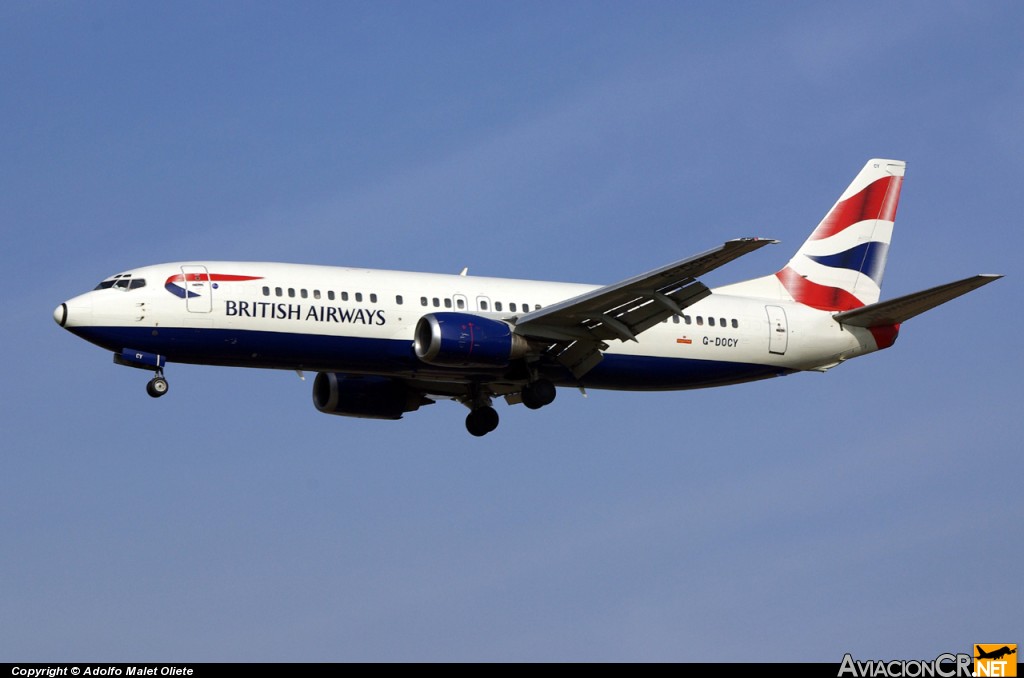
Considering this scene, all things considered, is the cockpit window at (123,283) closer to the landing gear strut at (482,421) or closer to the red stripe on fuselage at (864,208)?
the landing gear strut at (482,421)

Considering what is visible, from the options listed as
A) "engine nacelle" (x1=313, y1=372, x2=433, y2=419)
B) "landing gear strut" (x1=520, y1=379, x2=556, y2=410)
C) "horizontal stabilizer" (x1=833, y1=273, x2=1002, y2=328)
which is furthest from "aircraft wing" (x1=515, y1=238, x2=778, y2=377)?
"horizontal stabilizer" (x1=833, y1=273, x2=1002, y2=328)

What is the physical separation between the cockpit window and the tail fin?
19.8 m

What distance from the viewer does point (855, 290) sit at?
5191cm

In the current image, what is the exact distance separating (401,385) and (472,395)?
7.09ft

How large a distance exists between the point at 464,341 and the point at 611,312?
426cm

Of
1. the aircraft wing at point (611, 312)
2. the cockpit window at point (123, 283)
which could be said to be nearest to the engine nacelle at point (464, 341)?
the aircraft wing at point (611, 312)

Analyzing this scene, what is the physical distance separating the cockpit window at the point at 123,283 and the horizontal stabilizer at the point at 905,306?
20.7m

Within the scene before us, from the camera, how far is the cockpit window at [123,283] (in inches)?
1705

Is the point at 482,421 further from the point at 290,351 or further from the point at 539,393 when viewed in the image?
the point at 290,351

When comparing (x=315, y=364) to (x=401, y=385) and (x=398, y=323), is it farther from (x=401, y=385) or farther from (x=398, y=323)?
(x=401, y=385)

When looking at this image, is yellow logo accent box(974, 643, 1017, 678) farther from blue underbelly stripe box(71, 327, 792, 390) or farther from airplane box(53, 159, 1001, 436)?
blue underbelly stripe box(71, 327, 792, 390)

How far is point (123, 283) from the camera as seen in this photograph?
4341 centimetres

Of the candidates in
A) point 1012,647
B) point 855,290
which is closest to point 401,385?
point 855,290

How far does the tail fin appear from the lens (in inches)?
2018
